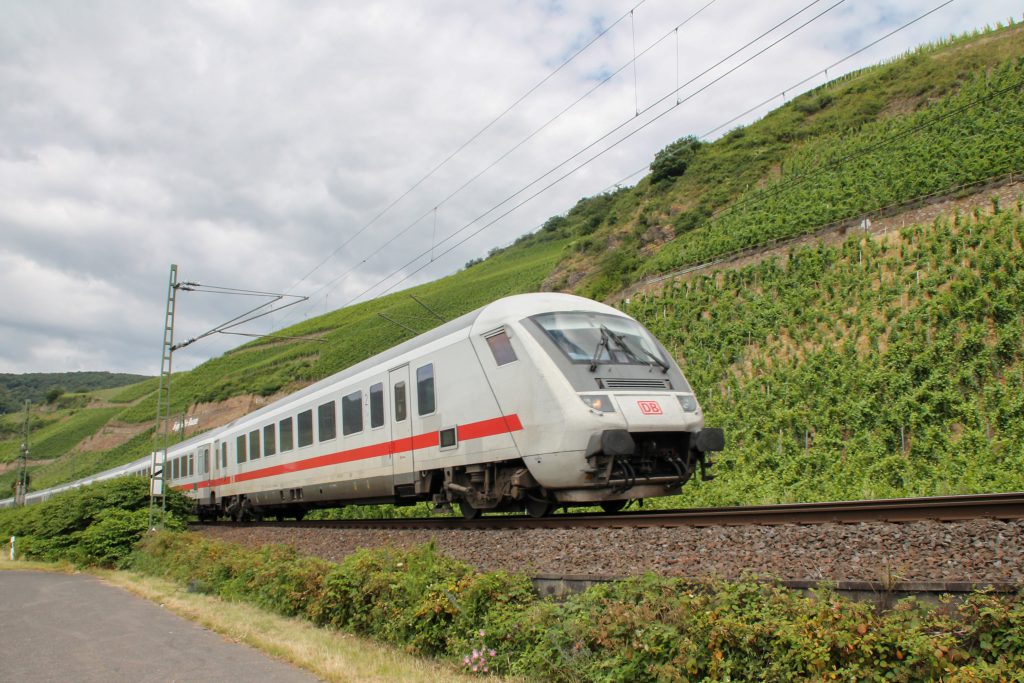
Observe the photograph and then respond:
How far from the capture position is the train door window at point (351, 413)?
14.6 m

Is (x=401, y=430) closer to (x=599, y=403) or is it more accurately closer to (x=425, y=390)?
(x=425, y=390)

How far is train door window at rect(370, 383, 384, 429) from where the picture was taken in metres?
13.7

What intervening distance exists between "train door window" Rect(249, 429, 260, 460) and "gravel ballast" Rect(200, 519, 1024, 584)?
42.3 ft

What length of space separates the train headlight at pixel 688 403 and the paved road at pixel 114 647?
588cm

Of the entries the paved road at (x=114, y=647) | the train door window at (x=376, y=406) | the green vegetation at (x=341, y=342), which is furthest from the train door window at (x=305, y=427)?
the green vegetation at (x=341, y=342)

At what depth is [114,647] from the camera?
8758 mm

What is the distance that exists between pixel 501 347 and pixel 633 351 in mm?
1888

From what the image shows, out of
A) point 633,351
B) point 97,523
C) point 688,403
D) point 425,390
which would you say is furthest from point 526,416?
point 97,523

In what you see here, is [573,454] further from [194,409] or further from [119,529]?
[194,409]

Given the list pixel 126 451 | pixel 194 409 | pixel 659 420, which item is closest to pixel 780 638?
pixel 659 420

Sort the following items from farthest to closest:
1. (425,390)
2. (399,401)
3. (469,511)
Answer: (399,401)
(425,390)
(469,511)

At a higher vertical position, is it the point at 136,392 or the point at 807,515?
the point at 136,392

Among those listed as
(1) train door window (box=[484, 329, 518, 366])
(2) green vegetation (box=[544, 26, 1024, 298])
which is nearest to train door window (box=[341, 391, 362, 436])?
(1) train door window (box=[484, 329, 518, 366])

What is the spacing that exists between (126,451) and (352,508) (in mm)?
63284
